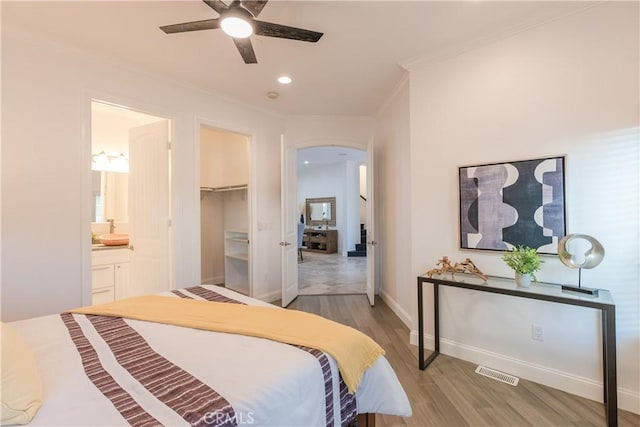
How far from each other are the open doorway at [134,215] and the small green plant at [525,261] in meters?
3.19

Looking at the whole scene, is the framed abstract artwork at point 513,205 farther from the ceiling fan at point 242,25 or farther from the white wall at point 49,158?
the white wall at point 49,158

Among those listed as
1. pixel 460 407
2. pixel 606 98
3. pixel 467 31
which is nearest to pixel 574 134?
pixel 606 98

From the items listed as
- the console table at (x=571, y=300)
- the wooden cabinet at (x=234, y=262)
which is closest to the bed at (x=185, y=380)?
the console table at (x=571, y=300)

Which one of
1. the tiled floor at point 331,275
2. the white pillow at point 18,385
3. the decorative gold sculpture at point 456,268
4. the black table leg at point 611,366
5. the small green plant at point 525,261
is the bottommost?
the tiled floor at point 331,275

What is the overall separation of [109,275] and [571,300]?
4284mm

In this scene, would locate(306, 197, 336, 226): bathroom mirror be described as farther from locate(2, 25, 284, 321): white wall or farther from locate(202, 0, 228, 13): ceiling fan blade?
locate(202, 0, 228, 13): ceiling fan blade

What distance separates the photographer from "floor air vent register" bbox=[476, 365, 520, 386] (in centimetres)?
210

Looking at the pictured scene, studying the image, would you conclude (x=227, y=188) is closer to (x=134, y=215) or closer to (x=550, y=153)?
(x=134, y=215)

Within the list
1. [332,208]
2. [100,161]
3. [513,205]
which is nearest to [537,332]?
[513,205]

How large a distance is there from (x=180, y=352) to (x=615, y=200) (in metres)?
2.69

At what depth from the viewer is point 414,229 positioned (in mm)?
2697

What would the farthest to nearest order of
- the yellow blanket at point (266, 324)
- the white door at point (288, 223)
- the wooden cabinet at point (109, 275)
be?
the white door at point (288, 223)
the wooden cabinet at point (109, 275)
the yellow blanket at point (266, 324)

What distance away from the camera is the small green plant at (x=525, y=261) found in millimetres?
1937

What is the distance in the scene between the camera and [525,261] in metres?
1.95
